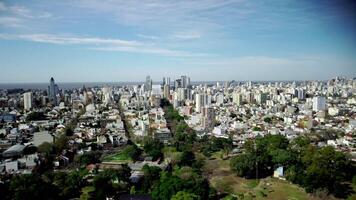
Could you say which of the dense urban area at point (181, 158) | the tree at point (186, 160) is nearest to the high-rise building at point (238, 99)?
the dense urban area at point (181, 158)

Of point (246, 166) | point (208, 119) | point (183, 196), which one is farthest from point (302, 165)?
point (208, 119)

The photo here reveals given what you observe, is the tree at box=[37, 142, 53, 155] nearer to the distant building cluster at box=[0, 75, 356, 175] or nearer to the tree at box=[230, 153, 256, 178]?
the distant building cluster at box=[0, 75, 356, 175]

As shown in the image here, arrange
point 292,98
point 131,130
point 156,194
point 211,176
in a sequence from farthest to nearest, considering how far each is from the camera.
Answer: point 292,98 < point 131,130 < point 211,176 < point 156,194

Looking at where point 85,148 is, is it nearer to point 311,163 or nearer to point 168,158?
point 168,158

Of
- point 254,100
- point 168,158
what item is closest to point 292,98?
point 254,100


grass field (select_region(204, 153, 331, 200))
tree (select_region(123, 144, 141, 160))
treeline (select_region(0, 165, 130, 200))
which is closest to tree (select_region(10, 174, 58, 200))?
treeline (select_region(0, 165, 130, 200))

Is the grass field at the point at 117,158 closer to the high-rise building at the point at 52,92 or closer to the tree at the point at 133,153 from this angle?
the tree at the point at 133,153
